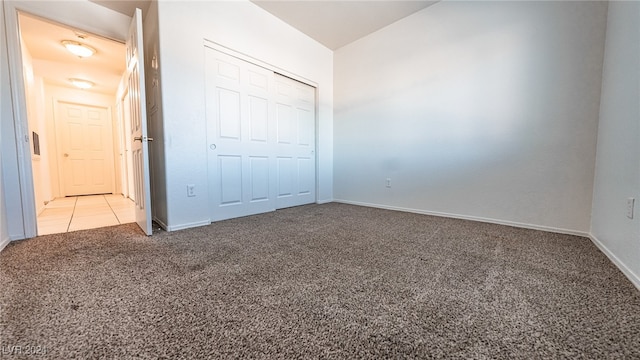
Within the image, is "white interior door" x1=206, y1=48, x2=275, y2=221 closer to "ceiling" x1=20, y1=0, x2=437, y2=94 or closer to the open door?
the open door

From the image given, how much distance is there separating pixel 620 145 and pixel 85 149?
26.4ft

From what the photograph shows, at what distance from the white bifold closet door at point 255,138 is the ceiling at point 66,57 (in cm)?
135

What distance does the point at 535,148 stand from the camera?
7.45 feet

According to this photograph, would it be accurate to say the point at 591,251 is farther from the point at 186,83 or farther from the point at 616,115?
the point at 186,83

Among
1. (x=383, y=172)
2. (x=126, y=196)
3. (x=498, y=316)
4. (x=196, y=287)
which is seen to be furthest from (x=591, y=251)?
(x=126, y=196)

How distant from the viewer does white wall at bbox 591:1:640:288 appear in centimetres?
137

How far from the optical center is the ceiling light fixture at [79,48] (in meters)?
3.14

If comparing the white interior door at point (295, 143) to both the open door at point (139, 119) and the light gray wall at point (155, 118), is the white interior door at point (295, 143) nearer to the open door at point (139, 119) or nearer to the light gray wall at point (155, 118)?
the light gray wall at point (155, 118)

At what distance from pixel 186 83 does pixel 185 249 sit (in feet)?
5.20

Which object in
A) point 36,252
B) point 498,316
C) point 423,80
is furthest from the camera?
point 423,80

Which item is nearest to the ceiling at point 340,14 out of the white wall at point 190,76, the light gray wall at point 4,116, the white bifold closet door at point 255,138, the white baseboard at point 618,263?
the white wall at point 190,76

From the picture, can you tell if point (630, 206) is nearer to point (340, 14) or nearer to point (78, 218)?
point (340, 14)

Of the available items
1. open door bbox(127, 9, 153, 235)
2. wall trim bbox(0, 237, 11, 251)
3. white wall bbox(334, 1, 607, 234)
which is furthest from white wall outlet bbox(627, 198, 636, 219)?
wall trim bbox(0, 237, 11, 251)

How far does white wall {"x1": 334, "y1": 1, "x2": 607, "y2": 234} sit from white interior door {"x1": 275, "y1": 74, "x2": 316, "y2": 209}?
0.74m
